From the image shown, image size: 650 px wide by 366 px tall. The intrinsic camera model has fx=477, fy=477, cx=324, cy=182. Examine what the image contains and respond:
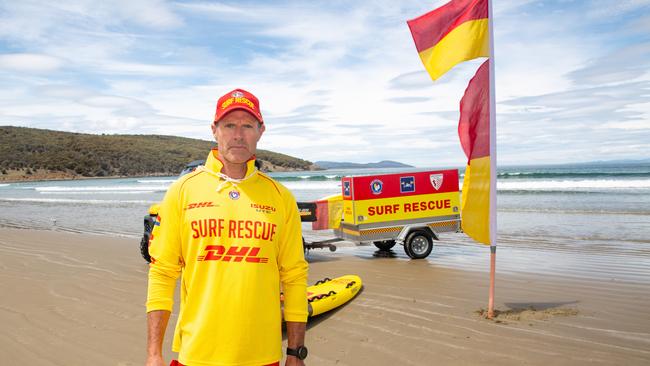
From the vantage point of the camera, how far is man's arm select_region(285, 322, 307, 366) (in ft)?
8.26

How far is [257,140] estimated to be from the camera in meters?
2.62

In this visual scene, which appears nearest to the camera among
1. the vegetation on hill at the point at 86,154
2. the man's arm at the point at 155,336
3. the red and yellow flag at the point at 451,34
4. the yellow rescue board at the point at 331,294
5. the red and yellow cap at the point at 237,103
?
the man's arm at the point at 155,336

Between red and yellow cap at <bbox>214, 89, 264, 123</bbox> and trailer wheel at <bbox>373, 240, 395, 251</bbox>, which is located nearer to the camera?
red and yellow cap at <bbox>214, 89, 264, 123</bbox>

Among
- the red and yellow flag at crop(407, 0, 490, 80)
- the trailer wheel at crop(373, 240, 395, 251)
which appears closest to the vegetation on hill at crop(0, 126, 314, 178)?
the trailer wheel at crop(373, 240, 395, 251)

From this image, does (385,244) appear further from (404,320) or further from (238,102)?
(238,102)

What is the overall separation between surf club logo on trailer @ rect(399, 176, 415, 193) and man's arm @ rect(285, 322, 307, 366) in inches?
335

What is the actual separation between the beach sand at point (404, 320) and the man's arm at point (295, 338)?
2.64m

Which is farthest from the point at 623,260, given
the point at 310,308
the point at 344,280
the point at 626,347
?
the point at 310,308

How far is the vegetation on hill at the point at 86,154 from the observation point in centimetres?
8928

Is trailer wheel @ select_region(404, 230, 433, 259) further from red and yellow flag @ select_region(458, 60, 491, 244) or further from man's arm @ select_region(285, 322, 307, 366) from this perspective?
man's arm @ select_region(285, 322, 307, 366)

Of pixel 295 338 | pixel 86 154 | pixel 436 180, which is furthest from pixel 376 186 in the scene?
pixel 86 154

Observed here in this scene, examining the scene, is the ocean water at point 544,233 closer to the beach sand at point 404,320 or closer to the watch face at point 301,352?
the beach sand at point 404,320

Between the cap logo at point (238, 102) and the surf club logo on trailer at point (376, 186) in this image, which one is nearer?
the cap logo at point (238, 102)

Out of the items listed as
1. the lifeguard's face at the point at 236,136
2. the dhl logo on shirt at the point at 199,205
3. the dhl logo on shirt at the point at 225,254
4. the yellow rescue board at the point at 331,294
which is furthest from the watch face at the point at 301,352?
the yellow rescue board at the point at 331,294
